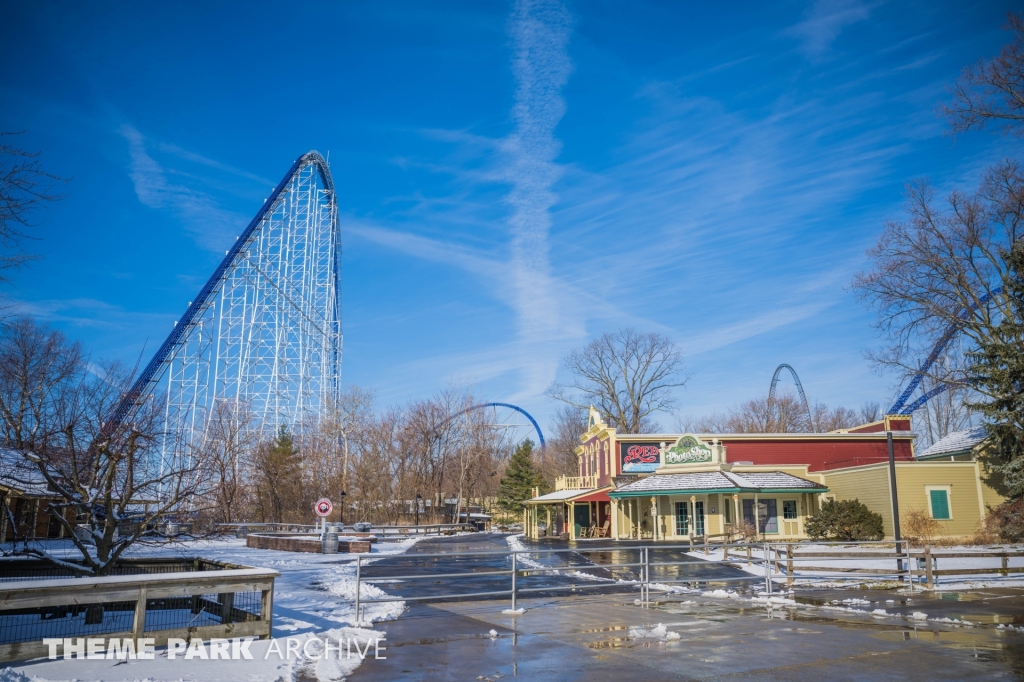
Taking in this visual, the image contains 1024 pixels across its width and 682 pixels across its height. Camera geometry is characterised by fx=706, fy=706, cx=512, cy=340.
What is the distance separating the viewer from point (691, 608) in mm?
12094

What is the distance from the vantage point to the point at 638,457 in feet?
132

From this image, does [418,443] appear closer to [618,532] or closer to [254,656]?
[618,532]

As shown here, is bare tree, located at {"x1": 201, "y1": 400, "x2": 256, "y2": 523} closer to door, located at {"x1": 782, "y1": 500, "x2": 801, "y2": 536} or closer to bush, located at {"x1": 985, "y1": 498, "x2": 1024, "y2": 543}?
door, located at {"x1": 782, "y1": 500, "x2": 801, "y2": 536}

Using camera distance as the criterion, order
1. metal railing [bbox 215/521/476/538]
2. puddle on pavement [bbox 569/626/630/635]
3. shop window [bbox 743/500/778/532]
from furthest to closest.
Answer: metal railing [bbox 215/521/476/538], shop window [bbox 743/500/778/532], puddle on pavement [bbox 569/626/630/635]

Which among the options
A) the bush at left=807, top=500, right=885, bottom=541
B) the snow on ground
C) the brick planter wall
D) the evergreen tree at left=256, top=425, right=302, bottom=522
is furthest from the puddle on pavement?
the evergreen tree at left=256, top=425, right=302, bottom=522

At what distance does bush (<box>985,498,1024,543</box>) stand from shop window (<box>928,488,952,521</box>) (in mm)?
2487

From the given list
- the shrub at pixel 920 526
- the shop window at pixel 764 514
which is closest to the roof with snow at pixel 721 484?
the shop window at pixel 764 514

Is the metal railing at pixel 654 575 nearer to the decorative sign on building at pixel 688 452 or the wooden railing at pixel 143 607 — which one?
the wooden railing at pixel 143 607

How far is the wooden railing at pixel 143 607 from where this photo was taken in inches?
280

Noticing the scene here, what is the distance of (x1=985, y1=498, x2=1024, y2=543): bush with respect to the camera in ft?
75.4

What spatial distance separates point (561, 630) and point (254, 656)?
13.6ft

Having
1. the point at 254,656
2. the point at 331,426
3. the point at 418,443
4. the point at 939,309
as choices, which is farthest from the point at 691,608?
the point at 418,443

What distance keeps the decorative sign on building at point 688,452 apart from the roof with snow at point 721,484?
2.73ft

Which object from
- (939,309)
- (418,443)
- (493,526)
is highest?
(939,309)
